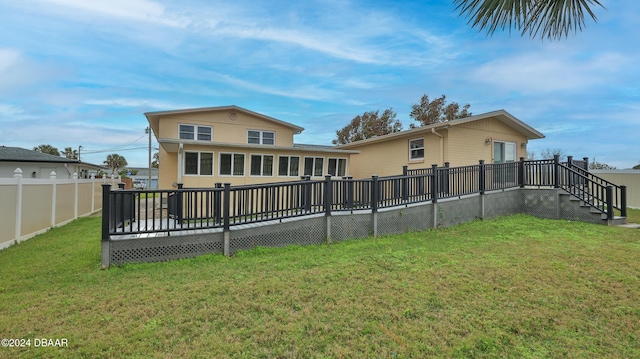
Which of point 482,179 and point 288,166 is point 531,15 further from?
point 288,166

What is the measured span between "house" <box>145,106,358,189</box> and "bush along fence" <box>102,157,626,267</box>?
3906 millimetres

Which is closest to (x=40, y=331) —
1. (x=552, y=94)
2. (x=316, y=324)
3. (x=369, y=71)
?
(x=316, y=324)

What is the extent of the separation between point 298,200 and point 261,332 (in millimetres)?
3517

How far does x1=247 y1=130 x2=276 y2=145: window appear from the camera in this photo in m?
15.4

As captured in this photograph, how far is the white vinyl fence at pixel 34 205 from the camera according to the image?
5.80 metres

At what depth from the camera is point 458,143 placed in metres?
11.4

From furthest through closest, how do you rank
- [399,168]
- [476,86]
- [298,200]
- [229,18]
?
[476,86]
[399,168]
[229,18]
[298,200]

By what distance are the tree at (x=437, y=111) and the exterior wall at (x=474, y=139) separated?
48.1ft

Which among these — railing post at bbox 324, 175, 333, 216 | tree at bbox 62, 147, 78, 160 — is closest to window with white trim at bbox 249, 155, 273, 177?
railing post at bbox 324, 175, 333, 216

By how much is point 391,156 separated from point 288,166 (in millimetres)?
4963

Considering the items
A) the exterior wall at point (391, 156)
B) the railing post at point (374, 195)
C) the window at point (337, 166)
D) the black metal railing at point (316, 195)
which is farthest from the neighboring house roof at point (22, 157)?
the railing post at point (374, 195)

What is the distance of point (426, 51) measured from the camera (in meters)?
13.6

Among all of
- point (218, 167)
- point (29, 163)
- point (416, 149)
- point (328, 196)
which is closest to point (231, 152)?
point (218, 167)

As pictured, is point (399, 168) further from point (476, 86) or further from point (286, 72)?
point (476, 86)
